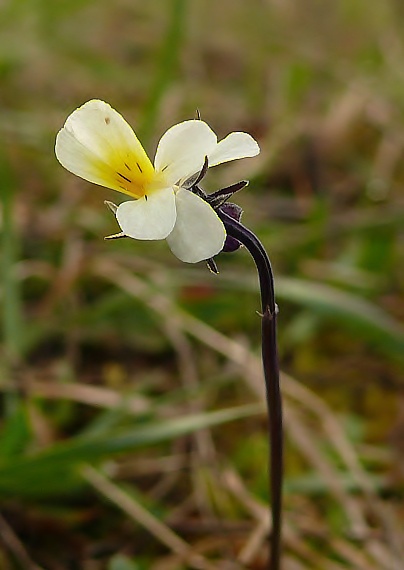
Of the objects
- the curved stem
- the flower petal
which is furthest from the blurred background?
the flower petal

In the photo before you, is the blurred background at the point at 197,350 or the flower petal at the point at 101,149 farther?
the blurred background at the point at 197,350

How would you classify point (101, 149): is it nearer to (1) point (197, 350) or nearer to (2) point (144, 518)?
(2) point (144, 518)

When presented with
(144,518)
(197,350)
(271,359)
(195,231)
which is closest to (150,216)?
(195,231)

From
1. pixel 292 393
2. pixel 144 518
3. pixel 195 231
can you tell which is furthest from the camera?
pixel 292 393

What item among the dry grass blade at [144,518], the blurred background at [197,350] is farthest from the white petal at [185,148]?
the dry grass blade at [144,518]

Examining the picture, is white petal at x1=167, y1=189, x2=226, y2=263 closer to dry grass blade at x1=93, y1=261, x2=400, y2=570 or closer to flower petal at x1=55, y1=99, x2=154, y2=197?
flower petal at x1=55, y1=99, x2=154, y2=197

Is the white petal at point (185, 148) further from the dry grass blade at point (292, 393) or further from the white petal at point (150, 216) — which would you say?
the dry grass blade at point (292, 393)
